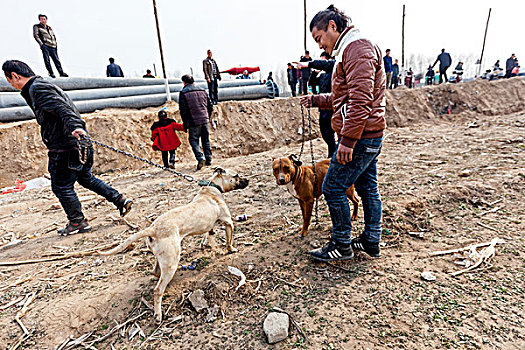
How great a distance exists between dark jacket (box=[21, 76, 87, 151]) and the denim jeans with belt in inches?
7.0

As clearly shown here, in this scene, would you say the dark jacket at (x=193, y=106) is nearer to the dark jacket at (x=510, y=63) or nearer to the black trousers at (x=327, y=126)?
the black trousers at (x=327, y=126)

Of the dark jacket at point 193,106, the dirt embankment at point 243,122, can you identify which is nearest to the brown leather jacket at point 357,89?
the dark jacket at point 193,106

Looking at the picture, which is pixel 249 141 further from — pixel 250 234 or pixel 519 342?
pixel 519 342

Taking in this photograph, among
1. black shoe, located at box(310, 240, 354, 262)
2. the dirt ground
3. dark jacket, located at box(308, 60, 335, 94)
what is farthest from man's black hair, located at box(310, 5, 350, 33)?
the dirt ground

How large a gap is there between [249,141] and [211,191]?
10127mm

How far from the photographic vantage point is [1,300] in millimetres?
3061

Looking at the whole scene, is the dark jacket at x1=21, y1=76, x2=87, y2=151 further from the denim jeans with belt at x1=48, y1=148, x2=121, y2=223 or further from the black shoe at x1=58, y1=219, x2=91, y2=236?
the black shoe at x1=58, y1=219, x2=91, y2=236

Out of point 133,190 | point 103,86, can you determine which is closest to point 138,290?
point 133,190

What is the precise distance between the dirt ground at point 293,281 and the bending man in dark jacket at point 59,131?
0.82 metres

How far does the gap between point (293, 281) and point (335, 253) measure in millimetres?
572

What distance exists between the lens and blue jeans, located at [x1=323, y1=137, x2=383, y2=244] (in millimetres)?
2604

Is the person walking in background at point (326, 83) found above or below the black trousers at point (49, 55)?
below

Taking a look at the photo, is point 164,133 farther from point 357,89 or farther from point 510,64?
point 510,64

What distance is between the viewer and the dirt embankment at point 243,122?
927cm
